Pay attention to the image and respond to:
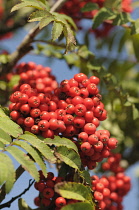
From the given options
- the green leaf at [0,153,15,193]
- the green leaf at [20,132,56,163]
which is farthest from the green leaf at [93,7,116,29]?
the green leaf at [0,153,15,193]

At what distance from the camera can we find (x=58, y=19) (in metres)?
1.93

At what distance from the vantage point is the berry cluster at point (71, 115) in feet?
6.39

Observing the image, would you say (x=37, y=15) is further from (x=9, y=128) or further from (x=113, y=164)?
(x=113, y=164)

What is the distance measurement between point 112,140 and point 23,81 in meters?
1.19

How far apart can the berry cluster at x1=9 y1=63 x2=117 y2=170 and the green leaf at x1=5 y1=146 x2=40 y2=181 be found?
0.37 meters

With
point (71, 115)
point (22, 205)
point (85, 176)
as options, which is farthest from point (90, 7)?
point (22, 205)

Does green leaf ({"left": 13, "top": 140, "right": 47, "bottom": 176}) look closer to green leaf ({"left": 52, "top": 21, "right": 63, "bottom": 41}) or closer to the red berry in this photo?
the red berry

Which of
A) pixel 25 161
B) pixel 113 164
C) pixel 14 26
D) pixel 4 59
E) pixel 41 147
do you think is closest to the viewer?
pixel 25 161

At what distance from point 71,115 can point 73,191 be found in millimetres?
Answer: 517

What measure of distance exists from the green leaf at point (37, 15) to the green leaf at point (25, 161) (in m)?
0.76

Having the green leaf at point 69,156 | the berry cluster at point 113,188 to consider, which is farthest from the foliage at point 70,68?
the berry cluster at point 113,188

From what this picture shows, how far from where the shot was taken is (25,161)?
1.57 m

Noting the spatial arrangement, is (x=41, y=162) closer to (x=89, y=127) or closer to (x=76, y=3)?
(x=89, y=127)

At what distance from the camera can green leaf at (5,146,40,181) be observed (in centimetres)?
155
